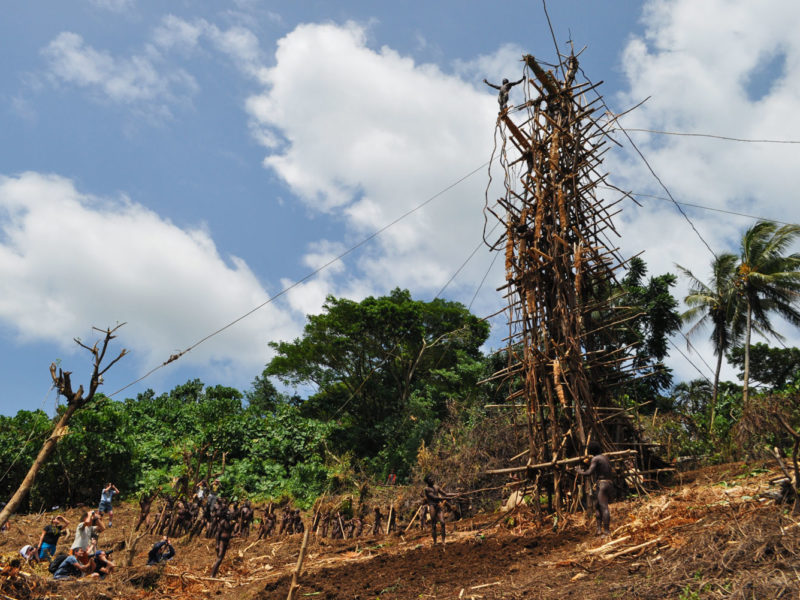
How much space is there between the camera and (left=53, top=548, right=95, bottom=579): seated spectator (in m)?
9.50

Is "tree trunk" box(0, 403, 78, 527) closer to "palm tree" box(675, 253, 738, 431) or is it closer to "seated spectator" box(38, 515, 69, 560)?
"seated spectator" box(38, 515, 69, 560)

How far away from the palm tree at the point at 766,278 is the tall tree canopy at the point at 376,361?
1262cm

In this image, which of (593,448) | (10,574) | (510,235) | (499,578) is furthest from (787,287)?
(10,574)

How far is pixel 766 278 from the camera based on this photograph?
24.2 meters

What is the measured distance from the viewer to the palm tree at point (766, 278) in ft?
79.1

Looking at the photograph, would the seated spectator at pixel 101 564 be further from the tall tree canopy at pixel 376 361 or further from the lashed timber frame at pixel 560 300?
the tall tree canopy at pixel 376 361

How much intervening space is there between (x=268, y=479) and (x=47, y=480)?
28.3 ft

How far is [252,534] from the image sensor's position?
17.2 m

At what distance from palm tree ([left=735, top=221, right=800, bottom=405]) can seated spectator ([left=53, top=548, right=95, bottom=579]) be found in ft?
80.9

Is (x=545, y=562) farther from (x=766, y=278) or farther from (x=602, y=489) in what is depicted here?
(x=766, y=278)

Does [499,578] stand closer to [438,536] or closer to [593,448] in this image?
[593,448]

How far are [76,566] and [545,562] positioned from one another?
314 inches

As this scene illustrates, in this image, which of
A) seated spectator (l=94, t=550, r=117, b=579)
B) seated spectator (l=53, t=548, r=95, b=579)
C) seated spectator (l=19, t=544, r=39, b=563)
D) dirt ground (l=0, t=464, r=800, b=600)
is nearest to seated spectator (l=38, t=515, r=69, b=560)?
seated spectator (l=19, t=544, r=39, b=563)

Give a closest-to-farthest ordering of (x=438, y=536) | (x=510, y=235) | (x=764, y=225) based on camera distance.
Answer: (x=438, y=536)
(x=510, y=235)
(x=764, y=225)
